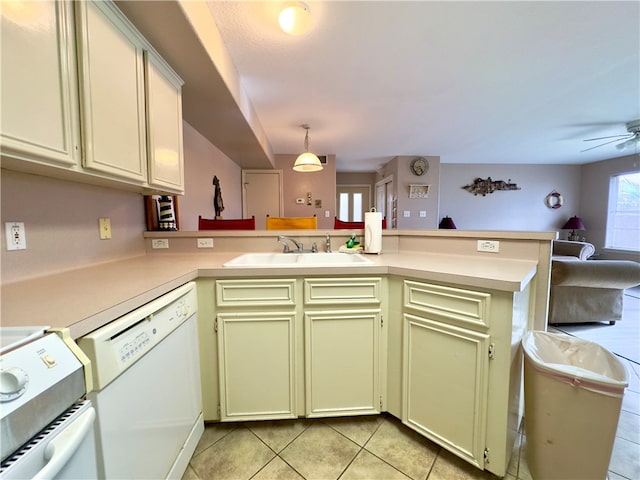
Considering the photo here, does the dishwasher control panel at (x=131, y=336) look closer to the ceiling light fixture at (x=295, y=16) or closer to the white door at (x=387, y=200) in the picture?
the ceiling light fixture at (x=295, y=16)

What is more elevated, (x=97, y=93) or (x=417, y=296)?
(x=97, y=93)

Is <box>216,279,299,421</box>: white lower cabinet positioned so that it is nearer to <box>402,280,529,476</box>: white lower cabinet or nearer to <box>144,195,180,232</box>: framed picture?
Answer: <box>402,280,529,476</box>: white lower cabinet

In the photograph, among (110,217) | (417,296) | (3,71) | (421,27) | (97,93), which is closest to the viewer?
(3,71)

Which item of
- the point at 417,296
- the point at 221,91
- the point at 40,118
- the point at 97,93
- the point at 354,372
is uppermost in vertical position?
the point at 221,91

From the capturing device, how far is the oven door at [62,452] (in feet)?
1.45

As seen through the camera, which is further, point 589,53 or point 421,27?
point 589,53

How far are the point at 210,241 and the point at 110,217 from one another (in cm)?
57

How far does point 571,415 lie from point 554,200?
6915mm

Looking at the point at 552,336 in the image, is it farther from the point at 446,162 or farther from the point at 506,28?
the point at 446,162

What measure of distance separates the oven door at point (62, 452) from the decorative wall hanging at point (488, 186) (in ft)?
22.6

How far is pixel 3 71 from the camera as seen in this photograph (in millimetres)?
714

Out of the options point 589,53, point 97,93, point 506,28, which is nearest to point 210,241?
point 97,93

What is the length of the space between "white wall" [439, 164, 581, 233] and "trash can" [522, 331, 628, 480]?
544 centimetres

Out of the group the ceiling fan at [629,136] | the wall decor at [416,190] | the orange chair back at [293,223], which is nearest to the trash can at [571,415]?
the orange chair back at [293,223]
